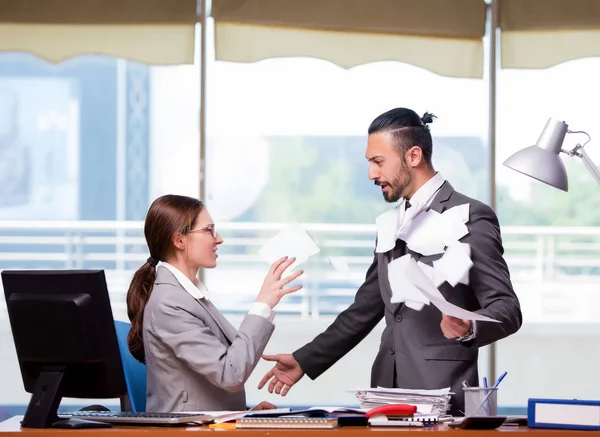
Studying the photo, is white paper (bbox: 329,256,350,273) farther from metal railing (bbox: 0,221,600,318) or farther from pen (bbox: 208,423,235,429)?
metal railing (bbox: 0,221,600,318)

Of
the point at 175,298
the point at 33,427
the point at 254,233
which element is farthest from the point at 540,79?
the point at 254,233

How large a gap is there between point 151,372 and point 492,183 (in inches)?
133

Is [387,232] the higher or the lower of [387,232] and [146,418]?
the higher

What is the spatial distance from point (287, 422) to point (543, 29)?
394 centimetres

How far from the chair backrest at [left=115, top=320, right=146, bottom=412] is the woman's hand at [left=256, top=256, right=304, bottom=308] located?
1.84 ft

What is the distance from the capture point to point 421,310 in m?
2.71

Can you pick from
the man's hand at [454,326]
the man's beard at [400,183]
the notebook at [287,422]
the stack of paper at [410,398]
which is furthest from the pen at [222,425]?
the man's beard at [400,183]

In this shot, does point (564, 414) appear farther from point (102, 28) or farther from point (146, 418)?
point (102, 28)

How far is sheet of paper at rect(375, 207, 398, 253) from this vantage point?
9.24 ft

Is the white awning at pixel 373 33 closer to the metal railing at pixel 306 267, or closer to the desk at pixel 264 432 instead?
the desk at pixel 264 432

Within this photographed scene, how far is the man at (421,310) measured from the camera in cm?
261

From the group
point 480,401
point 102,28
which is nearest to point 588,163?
point 480,401

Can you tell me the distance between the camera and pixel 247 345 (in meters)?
2.37

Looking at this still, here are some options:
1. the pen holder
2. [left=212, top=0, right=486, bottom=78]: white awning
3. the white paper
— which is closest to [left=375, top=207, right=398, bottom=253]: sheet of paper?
the white paper
